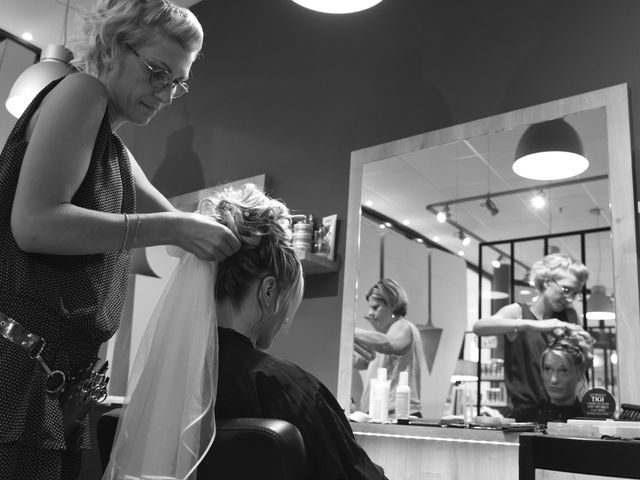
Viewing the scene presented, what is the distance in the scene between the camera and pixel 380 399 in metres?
2.57

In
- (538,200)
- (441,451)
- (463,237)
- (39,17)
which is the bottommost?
(441,451)

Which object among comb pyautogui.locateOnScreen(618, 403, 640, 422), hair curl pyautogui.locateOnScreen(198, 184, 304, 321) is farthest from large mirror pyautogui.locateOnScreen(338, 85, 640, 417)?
hair curl pyautogui.locateOnScreen(198, 184, 304, 321)

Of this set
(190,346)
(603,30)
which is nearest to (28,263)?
(190,346)

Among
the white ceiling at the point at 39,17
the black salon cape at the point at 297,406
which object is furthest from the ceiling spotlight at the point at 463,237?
the white ceiling at the point at 39,17

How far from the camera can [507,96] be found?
8.58ft

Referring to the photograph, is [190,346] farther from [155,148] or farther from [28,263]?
[155,148]

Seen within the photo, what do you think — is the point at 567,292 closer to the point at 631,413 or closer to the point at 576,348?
the point at 576,348

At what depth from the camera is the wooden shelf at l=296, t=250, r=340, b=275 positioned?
283cm

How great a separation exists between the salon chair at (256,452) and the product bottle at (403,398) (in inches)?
62.1

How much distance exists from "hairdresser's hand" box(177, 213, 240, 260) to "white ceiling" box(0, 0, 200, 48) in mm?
3294

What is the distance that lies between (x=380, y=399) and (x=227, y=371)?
1415 mm

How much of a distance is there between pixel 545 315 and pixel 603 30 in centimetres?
107

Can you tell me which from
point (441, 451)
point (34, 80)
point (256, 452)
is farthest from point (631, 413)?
point (34, 80)

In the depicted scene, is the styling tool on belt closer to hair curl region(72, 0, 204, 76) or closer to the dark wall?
hair curl region(72, 0, 204, 76)
